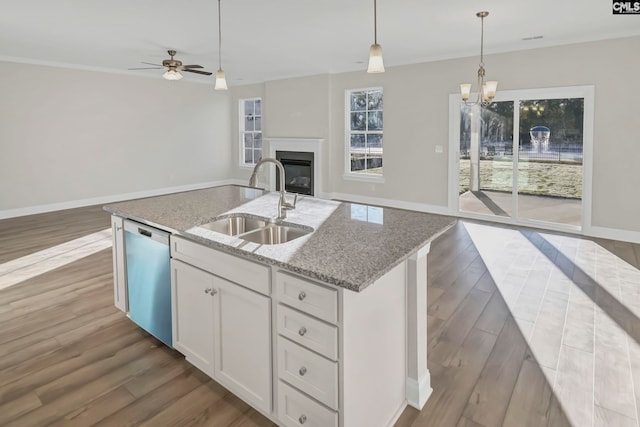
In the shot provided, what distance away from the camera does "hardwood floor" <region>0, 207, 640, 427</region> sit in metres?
2.03

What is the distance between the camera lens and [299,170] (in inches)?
335

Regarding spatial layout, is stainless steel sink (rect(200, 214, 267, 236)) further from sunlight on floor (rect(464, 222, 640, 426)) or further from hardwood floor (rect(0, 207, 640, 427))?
sunlight on floor (rect(464, 222, 640, 426))

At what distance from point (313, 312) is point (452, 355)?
1.40m

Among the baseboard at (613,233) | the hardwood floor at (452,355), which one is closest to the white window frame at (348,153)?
the baseboard at (613,233)

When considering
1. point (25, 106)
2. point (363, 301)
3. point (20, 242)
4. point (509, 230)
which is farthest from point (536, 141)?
point (25, 106)

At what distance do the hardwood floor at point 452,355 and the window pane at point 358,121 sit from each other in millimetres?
4029

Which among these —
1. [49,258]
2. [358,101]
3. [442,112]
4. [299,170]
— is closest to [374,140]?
[358,101]

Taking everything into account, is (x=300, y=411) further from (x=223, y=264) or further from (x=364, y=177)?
(x=364, y=177)

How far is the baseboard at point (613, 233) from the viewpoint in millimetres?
5098

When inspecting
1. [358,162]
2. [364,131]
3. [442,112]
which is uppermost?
[442,112]

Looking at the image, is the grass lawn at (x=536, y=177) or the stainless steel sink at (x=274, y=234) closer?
the stainless steel sink at (x=274, y=234)

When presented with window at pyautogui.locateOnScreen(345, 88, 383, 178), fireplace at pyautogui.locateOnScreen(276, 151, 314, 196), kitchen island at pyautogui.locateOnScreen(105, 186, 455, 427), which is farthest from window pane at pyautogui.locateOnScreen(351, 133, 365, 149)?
kitchen island at pyautogui.locateOnScreen(105, 186, 455, 427)

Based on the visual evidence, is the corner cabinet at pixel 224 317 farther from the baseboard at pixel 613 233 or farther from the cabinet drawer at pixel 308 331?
the baseboard at pixel 613 233

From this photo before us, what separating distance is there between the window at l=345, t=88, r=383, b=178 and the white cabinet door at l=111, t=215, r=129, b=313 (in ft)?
17.7
